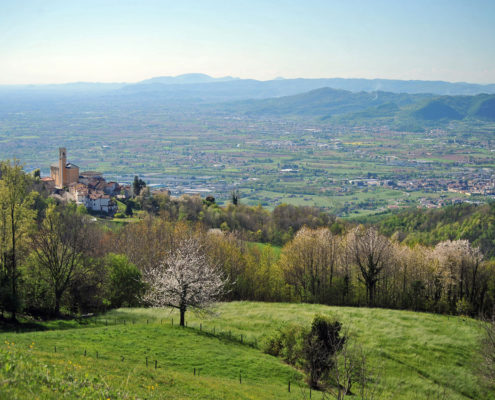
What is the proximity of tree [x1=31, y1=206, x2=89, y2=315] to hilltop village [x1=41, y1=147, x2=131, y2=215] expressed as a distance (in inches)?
2087

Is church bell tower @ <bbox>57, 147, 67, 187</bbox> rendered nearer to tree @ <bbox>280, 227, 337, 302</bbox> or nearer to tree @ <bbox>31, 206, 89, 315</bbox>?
tree @ <bbox>31, 206, 89, 315</bbox>

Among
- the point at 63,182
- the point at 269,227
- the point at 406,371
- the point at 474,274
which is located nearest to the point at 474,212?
the point at 269,227

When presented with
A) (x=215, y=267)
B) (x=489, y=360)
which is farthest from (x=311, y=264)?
(x=489, y=360)

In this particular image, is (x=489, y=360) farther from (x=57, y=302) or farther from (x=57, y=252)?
(x=57, y=252)

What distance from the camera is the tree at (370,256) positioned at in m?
46.9

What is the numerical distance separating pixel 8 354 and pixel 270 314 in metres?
25.3

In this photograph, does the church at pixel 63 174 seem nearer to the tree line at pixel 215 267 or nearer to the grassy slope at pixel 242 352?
the tree line at pixel 215 267

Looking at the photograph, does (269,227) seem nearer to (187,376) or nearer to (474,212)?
(474,212)

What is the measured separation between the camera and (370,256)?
47.1 m

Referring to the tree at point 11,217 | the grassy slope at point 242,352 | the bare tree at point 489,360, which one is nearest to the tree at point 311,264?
the grassy slope at point 242,352

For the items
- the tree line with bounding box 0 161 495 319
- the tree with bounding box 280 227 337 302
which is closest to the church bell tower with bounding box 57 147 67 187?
the tree line with bounding box 0 161 495 319

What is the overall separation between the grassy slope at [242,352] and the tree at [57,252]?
17.4ft

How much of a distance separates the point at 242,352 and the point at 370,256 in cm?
2362

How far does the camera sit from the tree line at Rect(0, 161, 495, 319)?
3269 centimetres
